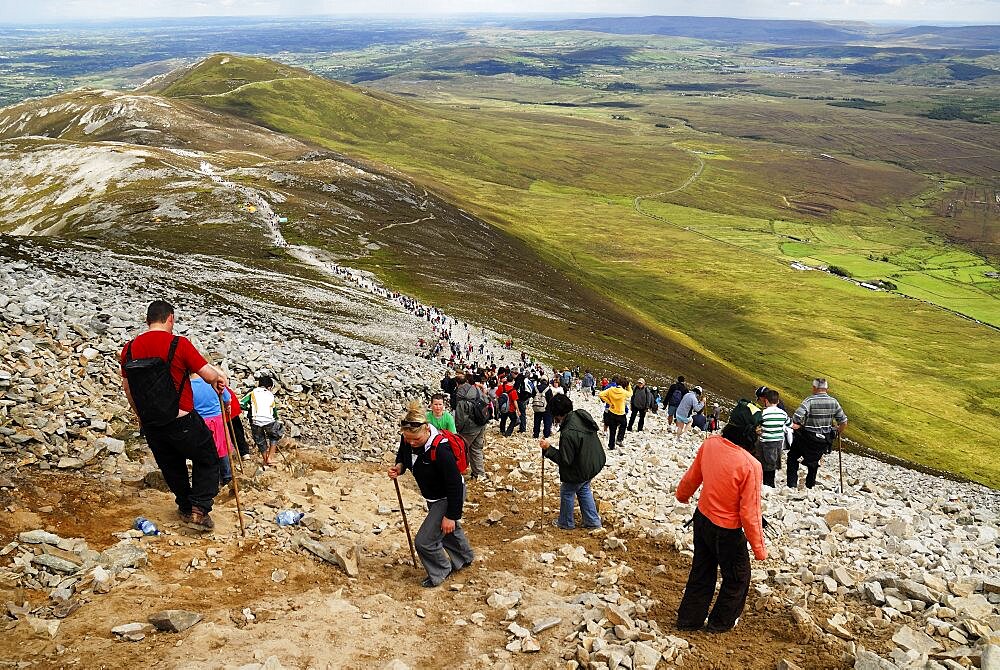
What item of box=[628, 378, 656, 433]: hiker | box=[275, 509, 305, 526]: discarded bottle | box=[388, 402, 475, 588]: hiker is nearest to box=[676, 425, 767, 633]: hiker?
box=[388, 402, 475, 588]: hiker

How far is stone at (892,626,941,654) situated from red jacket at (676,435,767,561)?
8.46 feet

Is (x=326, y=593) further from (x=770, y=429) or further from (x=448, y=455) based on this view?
(x=770, y=429)

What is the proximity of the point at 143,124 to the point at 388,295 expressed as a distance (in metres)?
140

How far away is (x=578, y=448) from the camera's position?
13914mm

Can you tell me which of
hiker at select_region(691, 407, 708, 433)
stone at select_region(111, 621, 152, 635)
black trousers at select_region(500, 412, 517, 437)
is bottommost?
hiker at select_region(691, 407, 708, 433)

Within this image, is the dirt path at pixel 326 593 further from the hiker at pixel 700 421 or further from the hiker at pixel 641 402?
the hiker at pixel 700 421

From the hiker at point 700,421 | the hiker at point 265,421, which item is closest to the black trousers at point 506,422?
the hiker at point 265,421

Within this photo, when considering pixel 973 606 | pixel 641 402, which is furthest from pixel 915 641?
pixel 641 402

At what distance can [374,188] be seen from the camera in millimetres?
118125

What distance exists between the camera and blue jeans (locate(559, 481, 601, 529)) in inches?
584

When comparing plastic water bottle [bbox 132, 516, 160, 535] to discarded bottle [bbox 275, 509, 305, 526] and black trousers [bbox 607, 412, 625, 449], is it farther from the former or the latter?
black trousers [bbox 607, 412, 625, 449]

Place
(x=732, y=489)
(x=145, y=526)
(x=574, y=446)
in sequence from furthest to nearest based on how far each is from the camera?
(x=574, y=446) → (x=145, y=526) → (x=732, y=489)

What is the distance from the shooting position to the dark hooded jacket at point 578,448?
1384 cm

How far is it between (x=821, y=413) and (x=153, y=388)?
17846 mm
